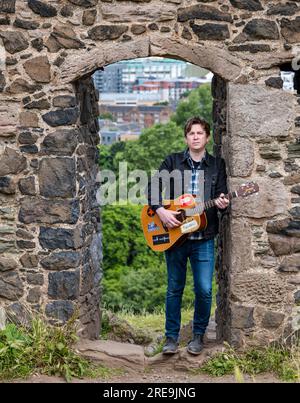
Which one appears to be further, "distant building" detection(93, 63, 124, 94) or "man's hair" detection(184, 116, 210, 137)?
"distant building" detection(93, 63, 124, 94)

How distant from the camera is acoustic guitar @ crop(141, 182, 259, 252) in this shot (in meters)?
6.63

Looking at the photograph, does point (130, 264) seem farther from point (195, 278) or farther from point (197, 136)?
point (197, 136)

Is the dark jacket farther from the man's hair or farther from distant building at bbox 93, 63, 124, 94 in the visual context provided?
distant building at bbox 93, 63, 124, 94

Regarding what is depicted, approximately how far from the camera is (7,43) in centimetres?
684

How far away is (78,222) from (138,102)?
199ft

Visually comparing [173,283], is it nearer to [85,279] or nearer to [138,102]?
[85,279]

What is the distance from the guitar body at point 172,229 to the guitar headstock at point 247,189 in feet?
1.12

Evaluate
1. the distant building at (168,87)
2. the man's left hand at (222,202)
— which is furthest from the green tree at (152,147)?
the distant building at (168,87)

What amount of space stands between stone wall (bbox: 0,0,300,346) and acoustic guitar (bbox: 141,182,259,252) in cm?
18

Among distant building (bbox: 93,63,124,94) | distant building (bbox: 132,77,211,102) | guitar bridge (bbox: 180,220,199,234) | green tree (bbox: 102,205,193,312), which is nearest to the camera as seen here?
guitar bridge (bbox: 180,220,199,234)

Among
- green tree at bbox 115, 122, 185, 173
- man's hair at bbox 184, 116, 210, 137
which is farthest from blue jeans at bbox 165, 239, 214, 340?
green tree at bbox 115, 122, 185, 173

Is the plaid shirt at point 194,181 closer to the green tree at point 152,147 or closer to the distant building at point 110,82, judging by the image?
the green tree at point 152,147

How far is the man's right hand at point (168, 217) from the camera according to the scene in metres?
6.62

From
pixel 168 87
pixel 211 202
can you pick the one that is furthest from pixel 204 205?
pixel 168 87
